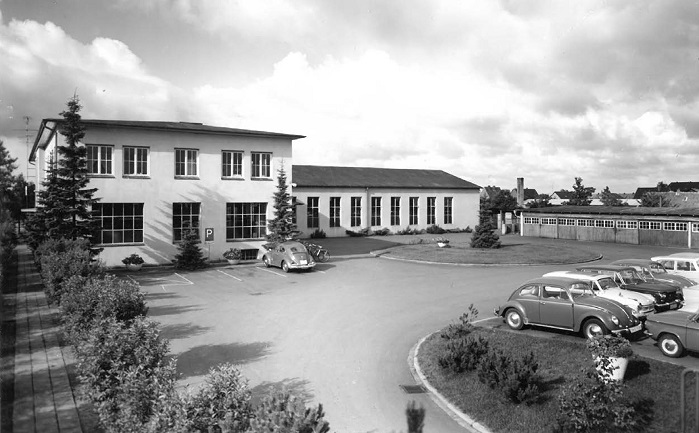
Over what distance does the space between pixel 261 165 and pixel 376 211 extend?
21.1m

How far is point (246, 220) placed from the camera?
104 feet

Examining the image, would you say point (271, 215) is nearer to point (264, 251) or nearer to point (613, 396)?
point (264, 251)

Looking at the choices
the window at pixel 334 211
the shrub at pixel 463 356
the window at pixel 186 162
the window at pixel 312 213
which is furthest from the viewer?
the window at pixel 334 211

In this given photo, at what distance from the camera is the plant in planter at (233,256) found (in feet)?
95.9

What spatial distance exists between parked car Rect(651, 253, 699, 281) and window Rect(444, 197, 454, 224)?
1385 inches

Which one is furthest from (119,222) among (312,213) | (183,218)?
(312,213)

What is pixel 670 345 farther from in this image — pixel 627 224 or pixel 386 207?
pixel 386 207

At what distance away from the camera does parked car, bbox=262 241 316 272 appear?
83.4 ft

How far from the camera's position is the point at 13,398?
8.62 metres

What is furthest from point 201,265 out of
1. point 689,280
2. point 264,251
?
point 689,280

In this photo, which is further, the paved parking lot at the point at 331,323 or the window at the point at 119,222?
the window at the point at 119,222

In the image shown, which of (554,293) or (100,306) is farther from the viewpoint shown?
(554,293)

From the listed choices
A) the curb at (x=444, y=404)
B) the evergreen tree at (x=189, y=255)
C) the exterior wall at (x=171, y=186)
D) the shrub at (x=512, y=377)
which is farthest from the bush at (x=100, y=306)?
the exterior wall at (x=171, y=186)

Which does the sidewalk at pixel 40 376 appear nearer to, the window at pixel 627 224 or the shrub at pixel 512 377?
the shrub at pixel 512 377
